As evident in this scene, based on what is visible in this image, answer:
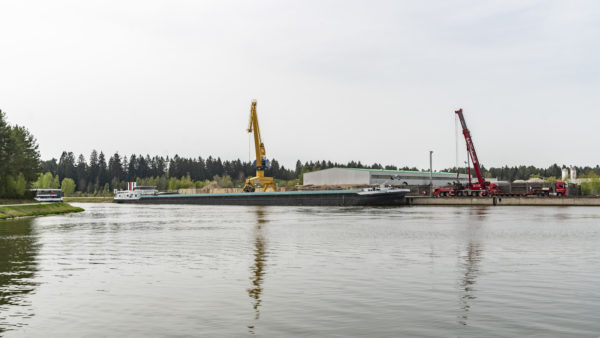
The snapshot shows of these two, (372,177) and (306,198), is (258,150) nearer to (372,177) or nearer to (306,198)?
(306,198)

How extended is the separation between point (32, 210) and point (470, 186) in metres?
102

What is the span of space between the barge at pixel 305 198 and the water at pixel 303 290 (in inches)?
3588

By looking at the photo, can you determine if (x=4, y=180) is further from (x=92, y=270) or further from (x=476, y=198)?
(x=476, y=198)

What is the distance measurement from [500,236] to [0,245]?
3493cm

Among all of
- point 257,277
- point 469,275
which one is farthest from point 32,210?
point 469,275

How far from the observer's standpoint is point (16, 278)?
21219mm

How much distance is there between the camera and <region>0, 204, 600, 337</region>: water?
42.9 feet

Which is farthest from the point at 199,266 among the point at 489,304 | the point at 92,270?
the point at 489,304

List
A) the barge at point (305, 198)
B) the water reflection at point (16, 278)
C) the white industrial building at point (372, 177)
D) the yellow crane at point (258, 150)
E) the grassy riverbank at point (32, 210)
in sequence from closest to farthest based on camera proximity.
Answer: the water reflection at point (16, 278) < the grassy riverbank at point (32, 210) < the barge at point (305, 198) < the yellow crane at point (258, 150) < the white industrial building at point (372, 177)

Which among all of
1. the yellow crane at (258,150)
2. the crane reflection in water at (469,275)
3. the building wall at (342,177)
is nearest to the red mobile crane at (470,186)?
the building wall at (342,177)

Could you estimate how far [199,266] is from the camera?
24.4m

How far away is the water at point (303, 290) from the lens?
42.9 feet

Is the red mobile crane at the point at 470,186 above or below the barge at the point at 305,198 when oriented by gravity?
above

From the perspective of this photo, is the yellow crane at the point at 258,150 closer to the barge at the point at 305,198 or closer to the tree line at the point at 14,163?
the barge at the point at 305,198
